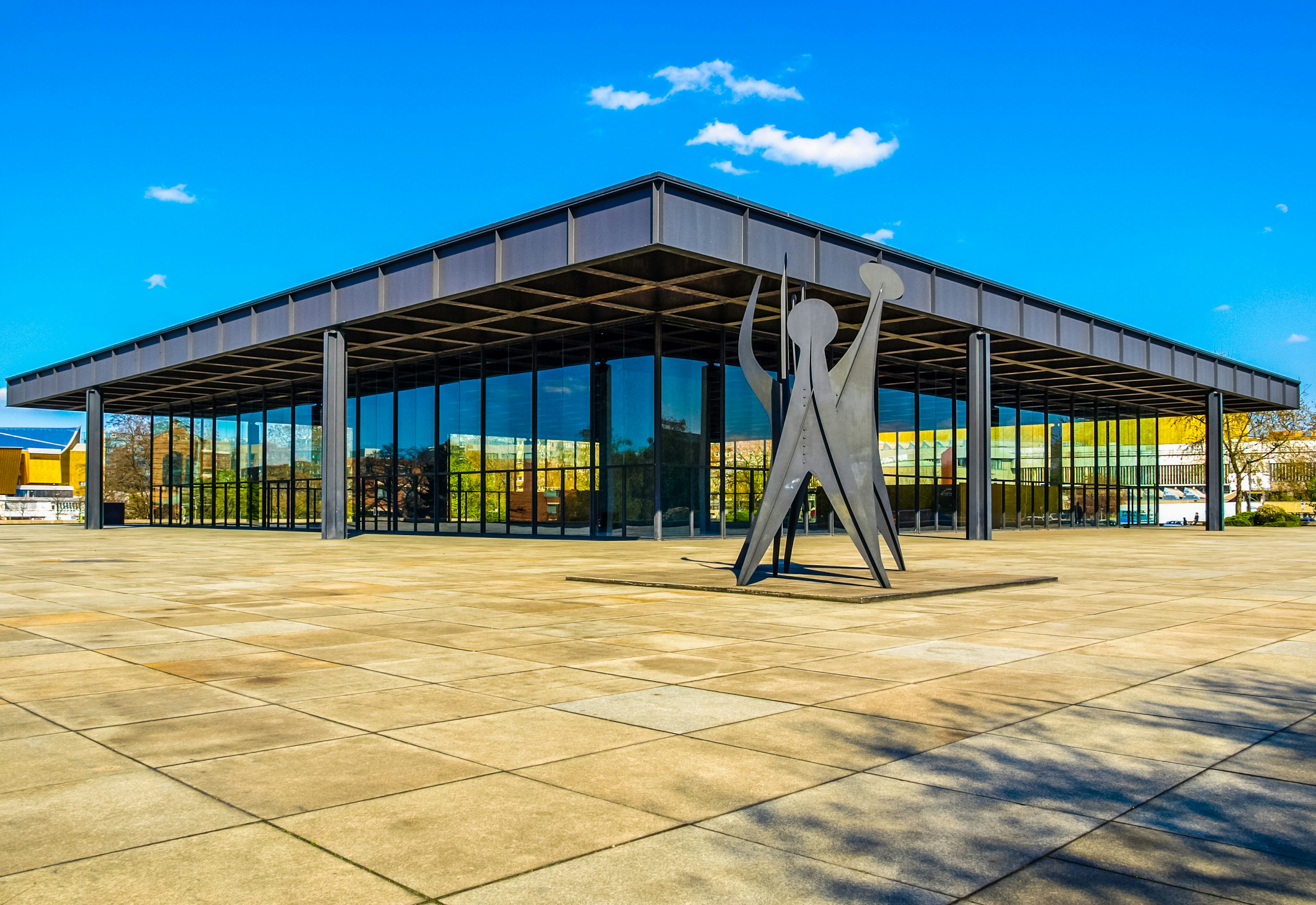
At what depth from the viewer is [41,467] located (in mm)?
124000

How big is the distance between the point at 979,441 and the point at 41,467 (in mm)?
128139

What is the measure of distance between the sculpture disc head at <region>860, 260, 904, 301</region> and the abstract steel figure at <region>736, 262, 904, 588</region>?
42 mm

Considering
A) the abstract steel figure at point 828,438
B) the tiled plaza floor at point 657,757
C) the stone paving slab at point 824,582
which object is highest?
the abstract steel figure at point 828,438

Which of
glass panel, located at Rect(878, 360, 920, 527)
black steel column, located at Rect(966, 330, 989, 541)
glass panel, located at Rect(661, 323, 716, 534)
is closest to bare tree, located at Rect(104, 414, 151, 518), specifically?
glass panel, located at Rect(661, 323, 716, 534)

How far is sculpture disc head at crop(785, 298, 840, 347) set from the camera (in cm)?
1420

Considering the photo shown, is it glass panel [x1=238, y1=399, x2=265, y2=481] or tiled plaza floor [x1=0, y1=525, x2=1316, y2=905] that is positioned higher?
glass panel [x1=238, y1=399, x2=265, y2=481]

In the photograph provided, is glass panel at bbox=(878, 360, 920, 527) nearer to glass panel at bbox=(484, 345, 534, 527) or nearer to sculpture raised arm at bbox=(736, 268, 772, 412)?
glass panel at bbox=(484, 345, 534, 527)

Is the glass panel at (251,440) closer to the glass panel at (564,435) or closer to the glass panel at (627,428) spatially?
the glass panel at (564,435)

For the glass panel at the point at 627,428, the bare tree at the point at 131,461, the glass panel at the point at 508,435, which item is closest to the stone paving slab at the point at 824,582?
the glass panel at the point at 627,428

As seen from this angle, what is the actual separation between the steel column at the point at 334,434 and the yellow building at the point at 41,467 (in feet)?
276

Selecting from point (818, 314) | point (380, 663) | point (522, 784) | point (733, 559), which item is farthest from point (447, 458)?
point (522, 784)

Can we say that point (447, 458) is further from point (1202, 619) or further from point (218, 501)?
point (1202, 619)

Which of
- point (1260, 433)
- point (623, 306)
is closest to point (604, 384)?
point (623, 306)

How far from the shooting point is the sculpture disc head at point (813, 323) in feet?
46.6
